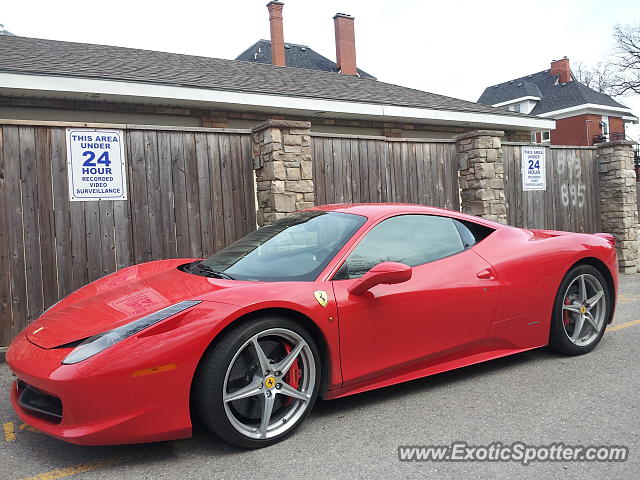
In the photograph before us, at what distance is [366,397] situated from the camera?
3.61 meters

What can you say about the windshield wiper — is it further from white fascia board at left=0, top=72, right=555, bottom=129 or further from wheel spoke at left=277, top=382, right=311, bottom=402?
white fascia board at left=0, top=72, right=555, bottom=129

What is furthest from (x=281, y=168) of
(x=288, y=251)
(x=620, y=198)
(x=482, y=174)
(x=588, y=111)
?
(x=588, y=111)

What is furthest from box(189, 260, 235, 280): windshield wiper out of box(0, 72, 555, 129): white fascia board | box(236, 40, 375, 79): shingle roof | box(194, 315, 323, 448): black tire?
box(236, 40, 375, 79): shingle roof

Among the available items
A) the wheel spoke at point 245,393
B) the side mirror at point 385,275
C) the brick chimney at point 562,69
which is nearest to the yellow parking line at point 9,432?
the wheel spoke at point 245,393

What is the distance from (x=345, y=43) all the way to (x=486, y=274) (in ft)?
59.9

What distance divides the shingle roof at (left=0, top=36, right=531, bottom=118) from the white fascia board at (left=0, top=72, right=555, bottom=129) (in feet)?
0.30

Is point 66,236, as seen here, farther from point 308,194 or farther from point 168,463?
point 168,463

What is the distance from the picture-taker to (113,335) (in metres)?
2.69

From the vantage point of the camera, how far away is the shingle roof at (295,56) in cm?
2620

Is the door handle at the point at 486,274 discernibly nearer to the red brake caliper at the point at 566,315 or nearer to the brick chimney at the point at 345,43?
the red brake caliper at the point at 566,315

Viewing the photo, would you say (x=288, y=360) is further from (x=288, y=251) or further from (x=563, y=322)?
(x=563, y=322)

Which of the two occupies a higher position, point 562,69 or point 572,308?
point 562,69

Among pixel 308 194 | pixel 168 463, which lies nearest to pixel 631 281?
pixel 308 194

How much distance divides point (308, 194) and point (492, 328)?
10.6 feet
